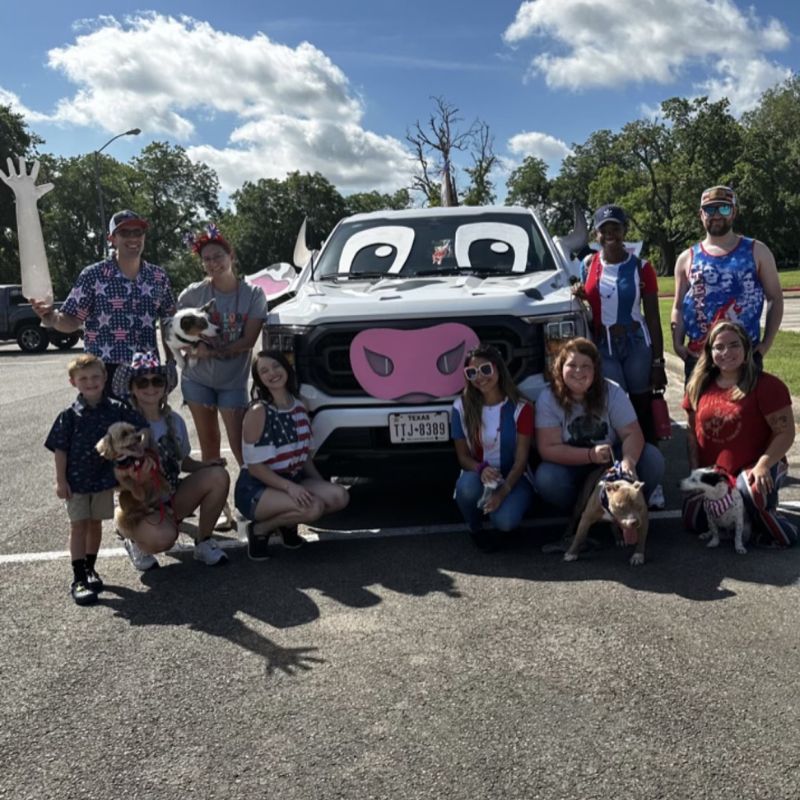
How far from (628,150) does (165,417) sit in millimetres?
65773

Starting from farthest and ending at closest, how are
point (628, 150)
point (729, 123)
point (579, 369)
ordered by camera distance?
point (628, 150) → point (729, 123) → point (579, 369)

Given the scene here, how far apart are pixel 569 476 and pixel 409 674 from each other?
5.99 ft

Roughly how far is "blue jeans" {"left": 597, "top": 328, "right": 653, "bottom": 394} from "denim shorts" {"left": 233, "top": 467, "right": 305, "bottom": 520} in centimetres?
214

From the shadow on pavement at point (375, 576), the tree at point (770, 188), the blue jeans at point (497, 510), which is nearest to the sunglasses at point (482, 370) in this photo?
the blue jeans at point (497, 510)

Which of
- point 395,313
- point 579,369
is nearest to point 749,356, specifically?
point 579,369

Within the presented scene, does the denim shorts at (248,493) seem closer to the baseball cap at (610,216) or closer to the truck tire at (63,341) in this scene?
the baseball cap at (610,216)

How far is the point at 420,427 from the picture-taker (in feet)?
15.5

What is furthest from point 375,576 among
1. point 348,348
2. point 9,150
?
point 9,150

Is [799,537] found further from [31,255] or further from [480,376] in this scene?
[31,255]

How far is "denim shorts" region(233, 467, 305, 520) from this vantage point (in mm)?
4566

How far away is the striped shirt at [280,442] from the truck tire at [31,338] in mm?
19740

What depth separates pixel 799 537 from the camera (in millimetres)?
4492

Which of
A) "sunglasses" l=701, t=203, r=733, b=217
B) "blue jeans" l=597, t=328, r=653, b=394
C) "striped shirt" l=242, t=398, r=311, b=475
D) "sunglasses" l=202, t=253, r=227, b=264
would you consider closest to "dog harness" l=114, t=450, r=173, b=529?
"striped shirt" l=242, t=398, r=311, b=475

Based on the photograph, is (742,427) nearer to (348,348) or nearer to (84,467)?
(348,348)
